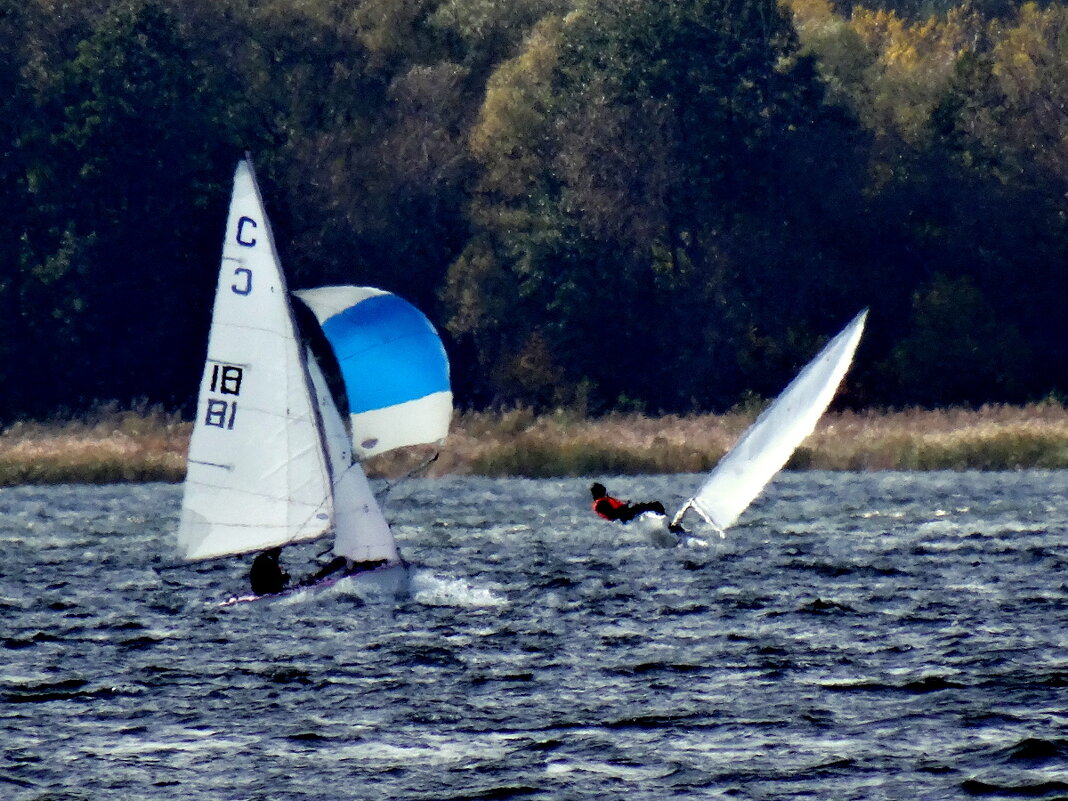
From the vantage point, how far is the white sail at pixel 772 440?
26.4 m

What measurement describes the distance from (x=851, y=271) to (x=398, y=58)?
15690 mm

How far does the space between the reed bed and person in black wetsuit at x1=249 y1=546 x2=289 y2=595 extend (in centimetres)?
1717

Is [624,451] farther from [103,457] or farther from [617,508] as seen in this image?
[617,508]

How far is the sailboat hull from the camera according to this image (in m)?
24.2

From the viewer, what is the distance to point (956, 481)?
130 feet

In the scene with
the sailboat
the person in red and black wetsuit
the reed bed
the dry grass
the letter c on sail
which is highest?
the letter c on sail

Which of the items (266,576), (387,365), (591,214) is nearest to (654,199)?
(591,214)

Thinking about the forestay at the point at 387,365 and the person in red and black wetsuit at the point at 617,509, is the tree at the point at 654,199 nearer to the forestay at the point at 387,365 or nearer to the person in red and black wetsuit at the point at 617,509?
the person in red and black wetsuit at the point at 617,509

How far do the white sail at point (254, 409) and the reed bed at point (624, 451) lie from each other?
16811mm

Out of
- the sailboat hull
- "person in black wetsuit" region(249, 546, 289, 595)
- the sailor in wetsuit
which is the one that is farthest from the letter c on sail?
the sailor in wetsuit

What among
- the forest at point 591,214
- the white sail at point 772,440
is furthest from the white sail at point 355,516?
the forest at point 591,214

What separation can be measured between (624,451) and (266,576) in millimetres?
20070

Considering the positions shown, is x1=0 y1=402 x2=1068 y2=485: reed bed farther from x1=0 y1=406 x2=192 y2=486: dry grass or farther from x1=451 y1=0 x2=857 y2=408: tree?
x1=451 y1=0 x2=857 y2=408: tree

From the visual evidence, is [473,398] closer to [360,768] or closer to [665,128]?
[665,128]
